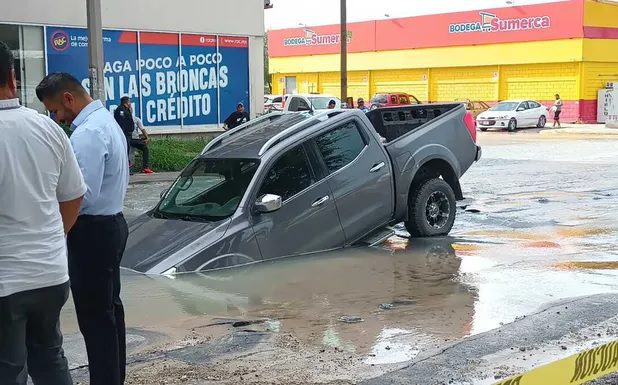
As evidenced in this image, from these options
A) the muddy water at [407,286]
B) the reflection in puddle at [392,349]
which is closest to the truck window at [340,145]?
the muddy water at [407,286]

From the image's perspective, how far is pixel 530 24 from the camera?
4488cm

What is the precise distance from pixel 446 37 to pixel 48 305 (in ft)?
156

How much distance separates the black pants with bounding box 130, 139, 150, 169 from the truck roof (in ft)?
29.3

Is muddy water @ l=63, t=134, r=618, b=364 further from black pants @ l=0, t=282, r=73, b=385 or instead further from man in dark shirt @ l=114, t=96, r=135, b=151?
man in dark shirt @ l=114, t=96, r=135, b=151

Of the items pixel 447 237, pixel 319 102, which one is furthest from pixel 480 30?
pixel 447 237

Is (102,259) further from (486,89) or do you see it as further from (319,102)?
(486,89)

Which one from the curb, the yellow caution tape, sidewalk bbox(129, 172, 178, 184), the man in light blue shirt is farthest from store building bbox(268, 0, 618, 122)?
the man in light blue shirt

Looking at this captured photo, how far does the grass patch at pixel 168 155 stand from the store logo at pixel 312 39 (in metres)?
33.9

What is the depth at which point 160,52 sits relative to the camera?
2177cm

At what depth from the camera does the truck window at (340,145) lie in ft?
29.3

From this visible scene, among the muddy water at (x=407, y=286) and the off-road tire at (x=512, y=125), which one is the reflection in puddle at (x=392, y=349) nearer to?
the muddy water at (x=407, y=286)

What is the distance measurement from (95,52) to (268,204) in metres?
8.65

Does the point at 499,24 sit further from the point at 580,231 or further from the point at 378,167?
the point at 378,167

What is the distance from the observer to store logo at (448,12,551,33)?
4431 centimetres
